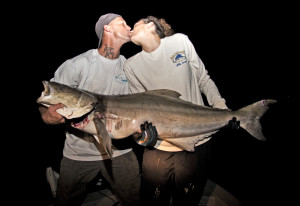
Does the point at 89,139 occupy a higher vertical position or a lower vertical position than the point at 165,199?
higher

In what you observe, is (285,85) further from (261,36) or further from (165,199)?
(165,199)

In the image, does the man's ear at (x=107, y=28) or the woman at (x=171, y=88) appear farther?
the man's ear at (x=107, y=28)

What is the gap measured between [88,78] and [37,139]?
39.4 feet

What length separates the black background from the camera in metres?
6.37

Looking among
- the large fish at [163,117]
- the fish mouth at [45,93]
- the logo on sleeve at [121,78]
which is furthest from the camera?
the logo on sleeve at [121,78]

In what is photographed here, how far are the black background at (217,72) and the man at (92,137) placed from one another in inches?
157

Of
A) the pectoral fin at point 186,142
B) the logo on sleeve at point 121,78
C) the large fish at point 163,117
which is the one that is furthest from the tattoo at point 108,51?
the pectoral fin at point 186,142

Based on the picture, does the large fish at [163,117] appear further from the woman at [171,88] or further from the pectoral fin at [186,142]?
the woman at [171,88]

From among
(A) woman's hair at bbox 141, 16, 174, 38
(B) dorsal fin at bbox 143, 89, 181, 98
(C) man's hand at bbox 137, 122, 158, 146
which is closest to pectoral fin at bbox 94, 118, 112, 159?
(C) man's hand at bbox 137, 122, 158, 146

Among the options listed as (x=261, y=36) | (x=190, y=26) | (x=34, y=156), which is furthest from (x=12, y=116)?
(x=261, y=36)

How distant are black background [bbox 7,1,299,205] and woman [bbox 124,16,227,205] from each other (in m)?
3.24

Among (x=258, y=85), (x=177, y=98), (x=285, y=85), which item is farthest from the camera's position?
(x=258, y=85)

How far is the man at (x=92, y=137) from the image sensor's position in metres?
2.21

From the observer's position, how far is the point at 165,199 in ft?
7.32
